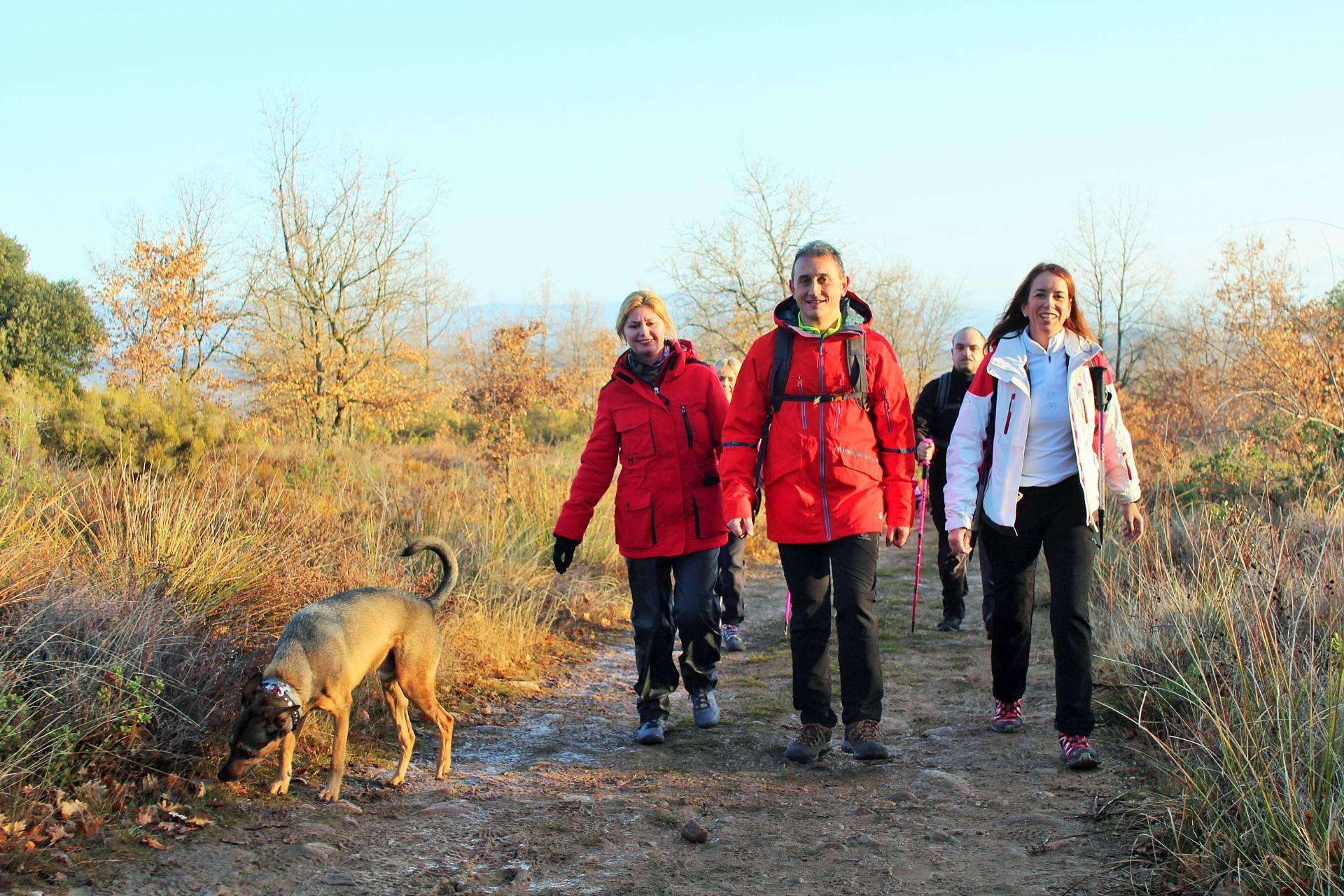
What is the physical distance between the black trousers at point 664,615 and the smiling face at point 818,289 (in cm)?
134

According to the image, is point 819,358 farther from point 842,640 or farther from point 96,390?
point 96,390

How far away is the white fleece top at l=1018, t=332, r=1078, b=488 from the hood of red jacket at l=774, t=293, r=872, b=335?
868 millimetres

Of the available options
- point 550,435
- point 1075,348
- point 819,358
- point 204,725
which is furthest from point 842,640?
point 550,435

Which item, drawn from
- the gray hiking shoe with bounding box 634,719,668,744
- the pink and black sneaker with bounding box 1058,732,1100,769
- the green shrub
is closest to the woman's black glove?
the gray hiking shoe with bounding box 634,719,668,744

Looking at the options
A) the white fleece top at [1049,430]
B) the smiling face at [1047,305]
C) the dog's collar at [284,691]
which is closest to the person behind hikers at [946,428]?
the smiling face at [1047,305]

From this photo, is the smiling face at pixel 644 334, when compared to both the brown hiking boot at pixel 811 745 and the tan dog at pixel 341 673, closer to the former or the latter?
the tan dog at pixel 341 673

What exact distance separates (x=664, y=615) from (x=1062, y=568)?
6.62 feet

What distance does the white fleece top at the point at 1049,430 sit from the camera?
489 centimetres

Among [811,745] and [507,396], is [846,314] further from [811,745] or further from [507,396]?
[507,396]

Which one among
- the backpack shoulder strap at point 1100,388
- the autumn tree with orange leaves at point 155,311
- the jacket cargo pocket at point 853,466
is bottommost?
the jacket cargo pocket at point 853,466

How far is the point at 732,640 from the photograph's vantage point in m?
7.89

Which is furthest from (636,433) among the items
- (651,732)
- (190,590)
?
(190,590)

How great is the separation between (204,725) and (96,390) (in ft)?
21.2

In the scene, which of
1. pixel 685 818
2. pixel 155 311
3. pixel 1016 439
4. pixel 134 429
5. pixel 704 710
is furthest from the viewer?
pixel 155 311
